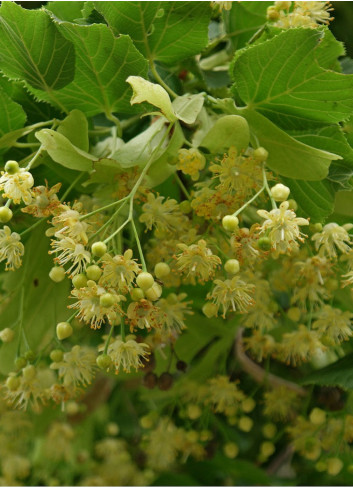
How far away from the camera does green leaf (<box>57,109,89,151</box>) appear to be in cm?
69

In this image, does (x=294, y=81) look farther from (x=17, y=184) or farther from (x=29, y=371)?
(x=29, y=371)

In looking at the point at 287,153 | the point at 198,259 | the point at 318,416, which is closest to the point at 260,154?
the point at 287,153

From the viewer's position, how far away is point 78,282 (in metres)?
0.58

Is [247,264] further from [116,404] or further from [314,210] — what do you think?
[116,404]

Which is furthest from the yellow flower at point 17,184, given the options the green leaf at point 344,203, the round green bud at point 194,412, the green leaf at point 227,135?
the round green bud at point 194,412

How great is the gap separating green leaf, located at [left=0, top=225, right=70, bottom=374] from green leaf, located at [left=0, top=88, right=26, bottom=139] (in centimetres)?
14

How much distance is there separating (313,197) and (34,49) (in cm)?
40

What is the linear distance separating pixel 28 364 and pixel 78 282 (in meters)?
0.28

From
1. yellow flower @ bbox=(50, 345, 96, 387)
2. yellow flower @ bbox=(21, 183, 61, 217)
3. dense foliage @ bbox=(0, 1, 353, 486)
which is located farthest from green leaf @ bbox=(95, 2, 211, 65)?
yellow flower @ bbox=(50, 345, 96, 387)

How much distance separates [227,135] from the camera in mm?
662

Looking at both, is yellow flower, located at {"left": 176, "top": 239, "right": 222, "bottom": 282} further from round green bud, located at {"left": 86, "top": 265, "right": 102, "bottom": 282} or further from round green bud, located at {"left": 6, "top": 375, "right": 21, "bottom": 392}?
round green bud, located at {"left": 6, "top": 375, "right": 21, "bottom": 392}

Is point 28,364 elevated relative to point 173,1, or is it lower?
lower

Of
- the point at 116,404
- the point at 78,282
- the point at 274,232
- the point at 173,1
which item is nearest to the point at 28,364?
the point at 78,282

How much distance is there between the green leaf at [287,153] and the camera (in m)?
0.65
